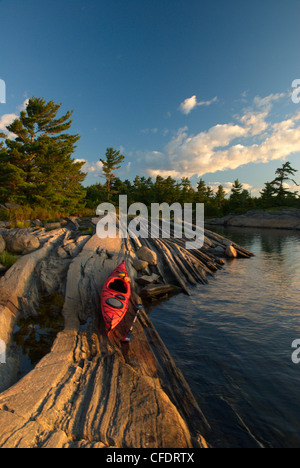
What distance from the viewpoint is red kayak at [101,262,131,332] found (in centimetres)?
Answer: 695

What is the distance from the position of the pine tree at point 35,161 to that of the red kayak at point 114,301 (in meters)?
15.7

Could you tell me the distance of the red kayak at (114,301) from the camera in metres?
6.95

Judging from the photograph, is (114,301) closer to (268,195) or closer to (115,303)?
(115,303)

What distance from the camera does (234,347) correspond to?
7.01m

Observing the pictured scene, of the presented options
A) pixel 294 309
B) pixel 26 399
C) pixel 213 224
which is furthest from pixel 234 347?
pixel 213 224

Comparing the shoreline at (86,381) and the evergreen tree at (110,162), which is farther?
the evergreen tree at (110,162)

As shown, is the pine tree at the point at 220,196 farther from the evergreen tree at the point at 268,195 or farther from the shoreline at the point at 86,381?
the shoreline at the point at 86,381

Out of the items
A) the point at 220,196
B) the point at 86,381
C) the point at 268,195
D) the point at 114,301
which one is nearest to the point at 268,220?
the point at 268,195

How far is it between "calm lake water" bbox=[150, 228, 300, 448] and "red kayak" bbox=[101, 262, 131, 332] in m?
1.81

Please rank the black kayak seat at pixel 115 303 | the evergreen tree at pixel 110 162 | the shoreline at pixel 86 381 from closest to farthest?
the shoreline at pixel 86 381 → the black kayak seat at pixel 115 303 → the evergreen tree at pixel 110 162

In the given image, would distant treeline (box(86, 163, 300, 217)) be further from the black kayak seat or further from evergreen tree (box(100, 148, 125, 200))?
the black kayak seat

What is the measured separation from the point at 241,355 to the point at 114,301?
14.8 ft

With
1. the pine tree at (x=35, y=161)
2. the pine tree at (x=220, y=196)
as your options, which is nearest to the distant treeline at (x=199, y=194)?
the pine tree at (x=220, y=196)
